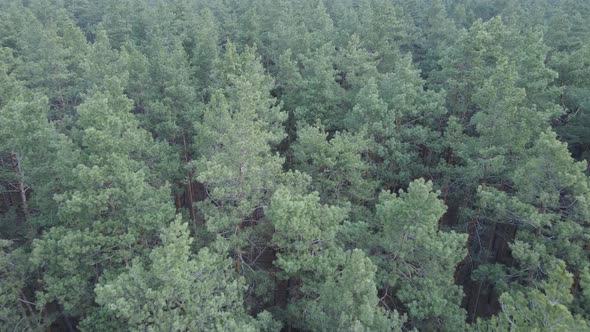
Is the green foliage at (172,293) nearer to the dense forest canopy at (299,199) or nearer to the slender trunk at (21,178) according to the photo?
the dense forest canopy at (299,199)

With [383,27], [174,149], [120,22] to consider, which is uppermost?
[383,27]

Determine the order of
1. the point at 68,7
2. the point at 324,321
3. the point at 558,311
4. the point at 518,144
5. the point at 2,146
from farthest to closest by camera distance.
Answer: the point at 68,7 → the point at 518,144 → the point at 2,146 → the point at 324,321 → the point at 558,311

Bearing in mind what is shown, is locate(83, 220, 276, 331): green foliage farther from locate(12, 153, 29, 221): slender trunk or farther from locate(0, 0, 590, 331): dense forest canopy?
locate(12, 153, 29, 221): slender trunk

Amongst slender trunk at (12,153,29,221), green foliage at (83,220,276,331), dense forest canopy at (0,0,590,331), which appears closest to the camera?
green foliage at (83,220,276,331)

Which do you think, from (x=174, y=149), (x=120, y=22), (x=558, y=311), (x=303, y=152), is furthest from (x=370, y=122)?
(x=120, y=22)

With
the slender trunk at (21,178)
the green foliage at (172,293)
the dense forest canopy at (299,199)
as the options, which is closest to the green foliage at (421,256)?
the dense forest canopy at (299,199)

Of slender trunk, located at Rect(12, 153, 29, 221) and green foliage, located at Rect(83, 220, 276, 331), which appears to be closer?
green foliage, located at Rect(83, 220, 276, 331)

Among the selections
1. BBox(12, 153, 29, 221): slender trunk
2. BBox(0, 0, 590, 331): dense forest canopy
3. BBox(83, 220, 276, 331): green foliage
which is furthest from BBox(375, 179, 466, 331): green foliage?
BBox(12, 153, 29, 221): slender trunk

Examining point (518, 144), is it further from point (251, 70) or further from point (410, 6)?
point (410, 6)
